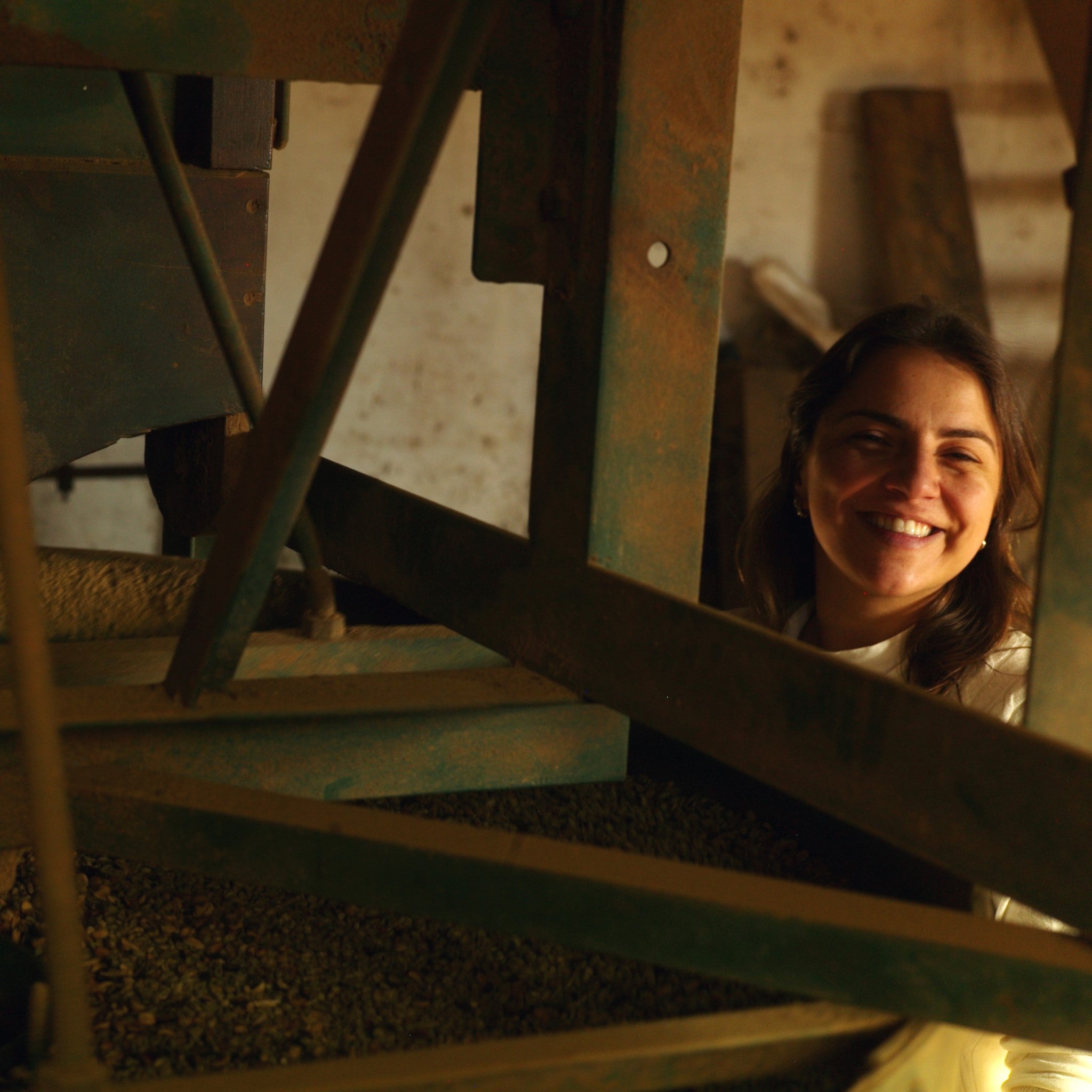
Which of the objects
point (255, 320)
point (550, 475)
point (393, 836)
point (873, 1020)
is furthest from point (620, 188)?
point (255, 320)

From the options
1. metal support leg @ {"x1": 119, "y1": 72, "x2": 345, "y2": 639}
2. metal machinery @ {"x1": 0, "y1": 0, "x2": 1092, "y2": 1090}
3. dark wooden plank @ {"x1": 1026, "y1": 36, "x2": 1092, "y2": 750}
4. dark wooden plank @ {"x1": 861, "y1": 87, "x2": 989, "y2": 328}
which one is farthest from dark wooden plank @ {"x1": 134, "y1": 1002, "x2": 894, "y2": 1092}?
dark wooden plank @ {"x1": 861, "y1": 87, "x2": 989, "y2": 328}

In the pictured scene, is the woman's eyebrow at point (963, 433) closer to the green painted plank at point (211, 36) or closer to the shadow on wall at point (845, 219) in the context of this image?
the green painted plank at point (211, 36)

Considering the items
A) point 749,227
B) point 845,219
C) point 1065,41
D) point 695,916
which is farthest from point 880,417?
point 845,219

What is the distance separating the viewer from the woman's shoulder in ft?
4.56

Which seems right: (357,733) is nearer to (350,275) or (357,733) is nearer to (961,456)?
(350,275)

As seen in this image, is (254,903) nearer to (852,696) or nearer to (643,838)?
(643,838)

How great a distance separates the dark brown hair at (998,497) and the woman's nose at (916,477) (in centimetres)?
11

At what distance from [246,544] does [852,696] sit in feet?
1.42

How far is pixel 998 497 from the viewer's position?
5.28 feet

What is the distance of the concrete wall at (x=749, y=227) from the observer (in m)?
4.23

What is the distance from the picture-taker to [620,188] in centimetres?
111

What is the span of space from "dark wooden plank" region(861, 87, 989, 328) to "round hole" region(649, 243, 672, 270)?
11.5ft

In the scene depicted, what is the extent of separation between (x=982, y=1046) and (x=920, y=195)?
3806mm

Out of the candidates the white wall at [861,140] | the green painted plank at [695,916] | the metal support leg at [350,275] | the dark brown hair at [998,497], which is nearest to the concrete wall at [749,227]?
the white wall at [861,140]
